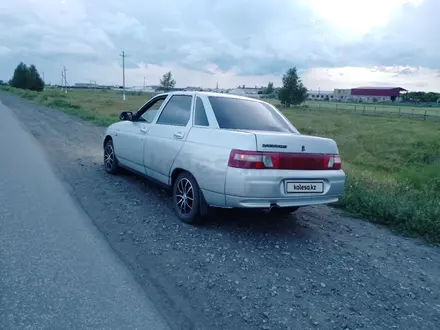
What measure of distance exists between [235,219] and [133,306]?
2.31 metres

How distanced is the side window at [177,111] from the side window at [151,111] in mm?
308

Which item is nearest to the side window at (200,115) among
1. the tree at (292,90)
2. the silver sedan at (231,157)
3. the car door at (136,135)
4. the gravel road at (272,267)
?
the silver sedan at (231,157)

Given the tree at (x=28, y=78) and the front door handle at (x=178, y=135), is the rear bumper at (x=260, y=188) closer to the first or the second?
the front door handle at (x=178, y=135)

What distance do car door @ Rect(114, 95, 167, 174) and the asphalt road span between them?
3.84ft

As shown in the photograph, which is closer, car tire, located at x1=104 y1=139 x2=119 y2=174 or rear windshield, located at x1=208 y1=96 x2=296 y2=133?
rear windshield, located at x1=208 y1=96 x2=296 y2=133

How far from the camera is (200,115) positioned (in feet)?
15.6

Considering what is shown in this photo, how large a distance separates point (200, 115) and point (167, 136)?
2.14 ft

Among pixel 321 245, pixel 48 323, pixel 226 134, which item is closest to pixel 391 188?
pixel 321 245

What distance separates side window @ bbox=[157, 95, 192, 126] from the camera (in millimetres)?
5047

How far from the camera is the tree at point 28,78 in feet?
287

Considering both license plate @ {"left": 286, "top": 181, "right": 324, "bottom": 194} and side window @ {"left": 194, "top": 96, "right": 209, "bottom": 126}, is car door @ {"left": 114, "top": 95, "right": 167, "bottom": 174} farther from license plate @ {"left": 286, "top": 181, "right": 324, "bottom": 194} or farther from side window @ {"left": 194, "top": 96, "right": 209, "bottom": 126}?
license plate @ {"left": 286, "top": 181, "right": 324, "bottom": 194}

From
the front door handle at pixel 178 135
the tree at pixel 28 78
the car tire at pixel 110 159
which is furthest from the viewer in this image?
the tree at pixel 28 78

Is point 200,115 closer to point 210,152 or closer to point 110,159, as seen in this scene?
point 210,152

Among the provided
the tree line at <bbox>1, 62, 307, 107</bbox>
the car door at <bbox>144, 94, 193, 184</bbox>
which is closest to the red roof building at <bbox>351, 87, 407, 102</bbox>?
the tree line at <bbox>1, 62, 307, 107</bbox>
